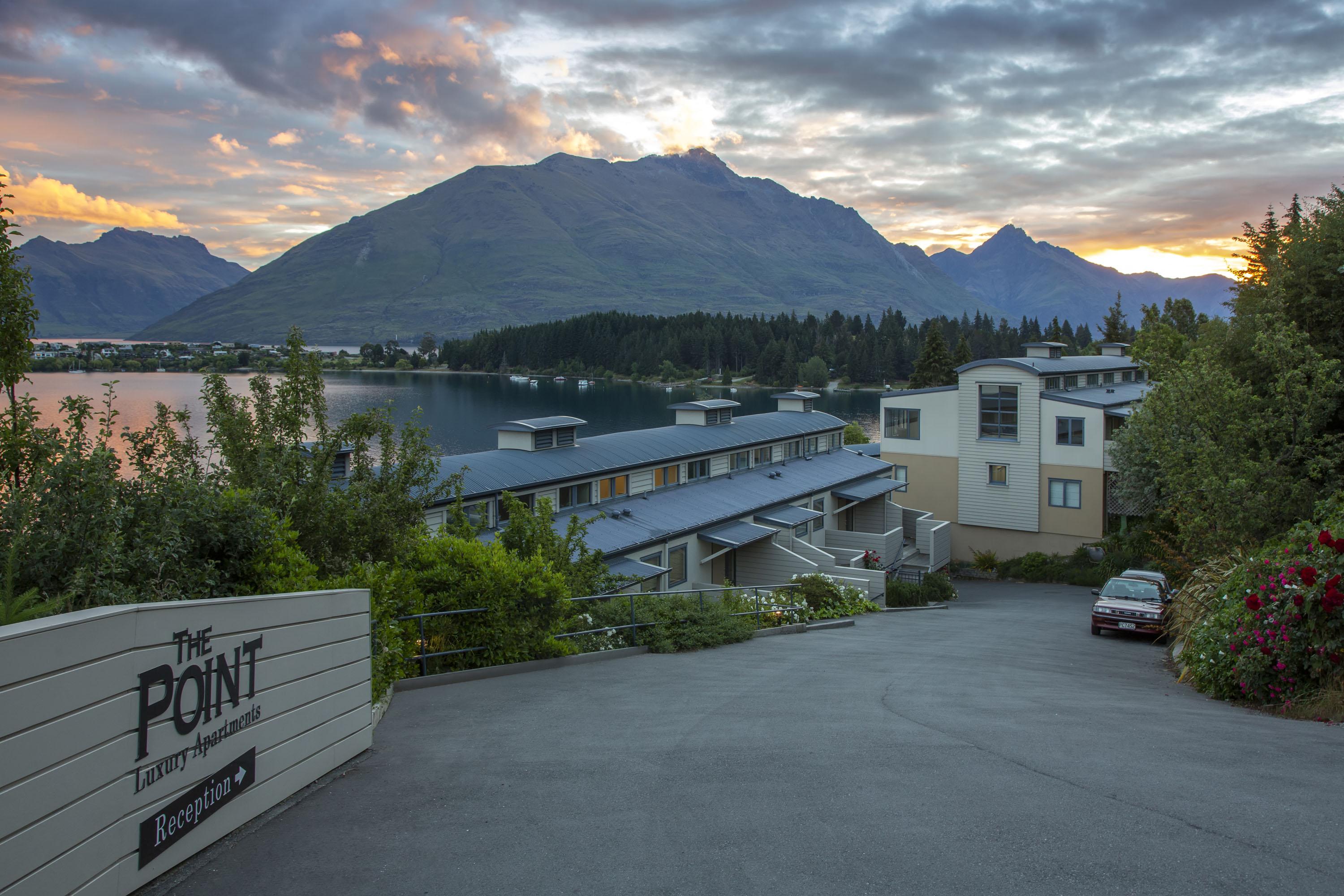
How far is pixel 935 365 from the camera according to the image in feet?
279

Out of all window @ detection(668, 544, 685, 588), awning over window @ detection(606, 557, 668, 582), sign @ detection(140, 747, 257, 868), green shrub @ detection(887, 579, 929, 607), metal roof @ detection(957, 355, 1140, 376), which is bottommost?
green shrub @ detection(887, 579, 929, 607)

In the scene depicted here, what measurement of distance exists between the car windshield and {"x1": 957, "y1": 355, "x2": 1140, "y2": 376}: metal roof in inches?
786

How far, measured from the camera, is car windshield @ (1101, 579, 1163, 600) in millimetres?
22172

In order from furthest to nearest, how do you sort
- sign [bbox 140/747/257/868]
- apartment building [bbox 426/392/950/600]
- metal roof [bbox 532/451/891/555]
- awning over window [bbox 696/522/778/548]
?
1. awning over window [bbox 696/522/778/548]
2. metal roof [bbox 532/451/891/555]
3. apartment building [bbox 426/392/950/600]
4. sign [bbox 140/747/257/868]

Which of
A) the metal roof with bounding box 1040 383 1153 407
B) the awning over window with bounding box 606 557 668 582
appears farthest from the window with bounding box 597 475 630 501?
the metal roof with bounding box 1040 383 1153 407

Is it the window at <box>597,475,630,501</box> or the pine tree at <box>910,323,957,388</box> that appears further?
the pine tree at <box>910,323,957,388</box>

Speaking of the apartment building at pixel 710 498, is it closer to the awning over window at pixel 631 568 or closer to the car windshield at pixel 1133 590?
the awning over window at pixel 631 568

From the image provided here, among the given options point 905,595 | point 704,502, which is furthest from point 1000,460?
point 704,502

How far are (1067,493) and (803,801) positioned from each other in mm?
39022

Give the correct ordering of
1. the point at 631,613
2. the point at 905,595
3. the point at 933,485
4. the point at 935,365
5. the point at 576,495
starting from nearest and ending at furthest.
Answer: the point at 631,613
the point at 576,495
the point at 905,595
the point at 933,485
the point at 935,365

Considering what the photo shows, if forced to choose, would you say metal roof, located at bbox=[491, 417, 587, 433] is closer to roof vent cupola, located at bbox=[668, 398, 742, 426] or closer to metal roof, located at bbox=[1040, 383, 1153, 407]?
roof vent cupola, located at bbox=[668, 398, 742, 426]

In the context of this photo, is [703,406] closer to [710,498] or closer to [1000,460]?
[710,498]

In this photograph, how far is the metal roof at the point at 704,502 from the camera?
2719 cm

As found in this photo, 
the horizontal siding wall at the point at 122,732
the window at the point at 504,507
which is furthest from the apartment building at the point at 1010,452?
the horizontal siding wall at the point at 122,732
